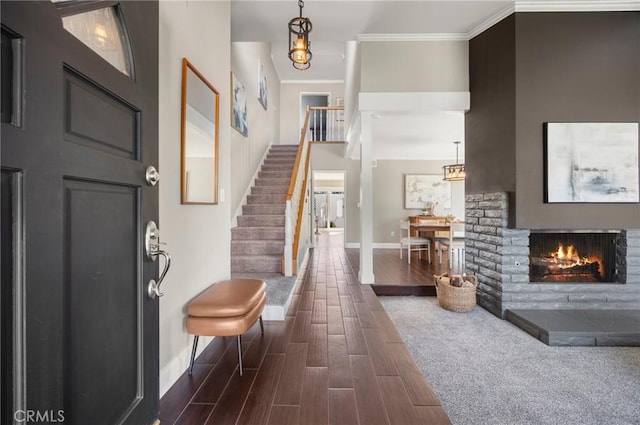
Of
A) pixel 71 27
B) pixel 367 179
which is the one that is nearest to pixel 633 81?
pixel 367 179

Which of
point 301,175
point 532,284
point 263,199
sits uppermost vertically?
point 301,175

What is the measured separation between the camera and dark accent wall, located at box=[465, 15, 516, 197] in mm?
3109

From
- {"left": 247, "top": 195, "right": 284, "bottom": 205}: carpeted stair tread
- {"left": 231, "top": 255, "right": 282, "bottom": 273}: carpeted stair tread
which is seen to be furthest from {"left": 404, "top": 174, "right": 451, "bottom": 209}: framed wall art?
{"left": 231, "top": 255, "right": 282, "bottom": 273}: carpeted stair tread

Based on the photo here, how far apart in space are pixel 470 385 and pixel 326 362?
3.32ft

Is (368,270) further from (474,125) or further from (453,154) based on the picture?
(453,154)

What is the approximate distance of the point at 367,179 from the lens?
157 inches

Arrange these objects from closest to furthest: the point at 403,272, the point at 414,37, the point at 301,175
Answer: the point at 414,37, the point at 403,272, the point at 301,175

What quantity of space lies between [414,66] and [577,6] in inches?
66.0

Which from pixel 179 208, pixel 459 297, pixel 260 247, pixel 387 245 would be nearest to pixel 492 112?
pixel 459 297

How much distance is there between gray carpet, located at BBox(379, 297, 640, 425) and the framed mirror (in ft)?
7.01

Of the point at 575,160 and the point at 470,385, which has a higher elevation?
the point at 575,160

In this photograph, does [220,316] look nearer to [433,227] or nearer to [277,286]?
[277,286]

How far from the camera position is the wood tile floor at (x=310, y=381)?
1.47m

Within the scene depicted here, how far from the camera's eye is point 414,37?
3.77m
